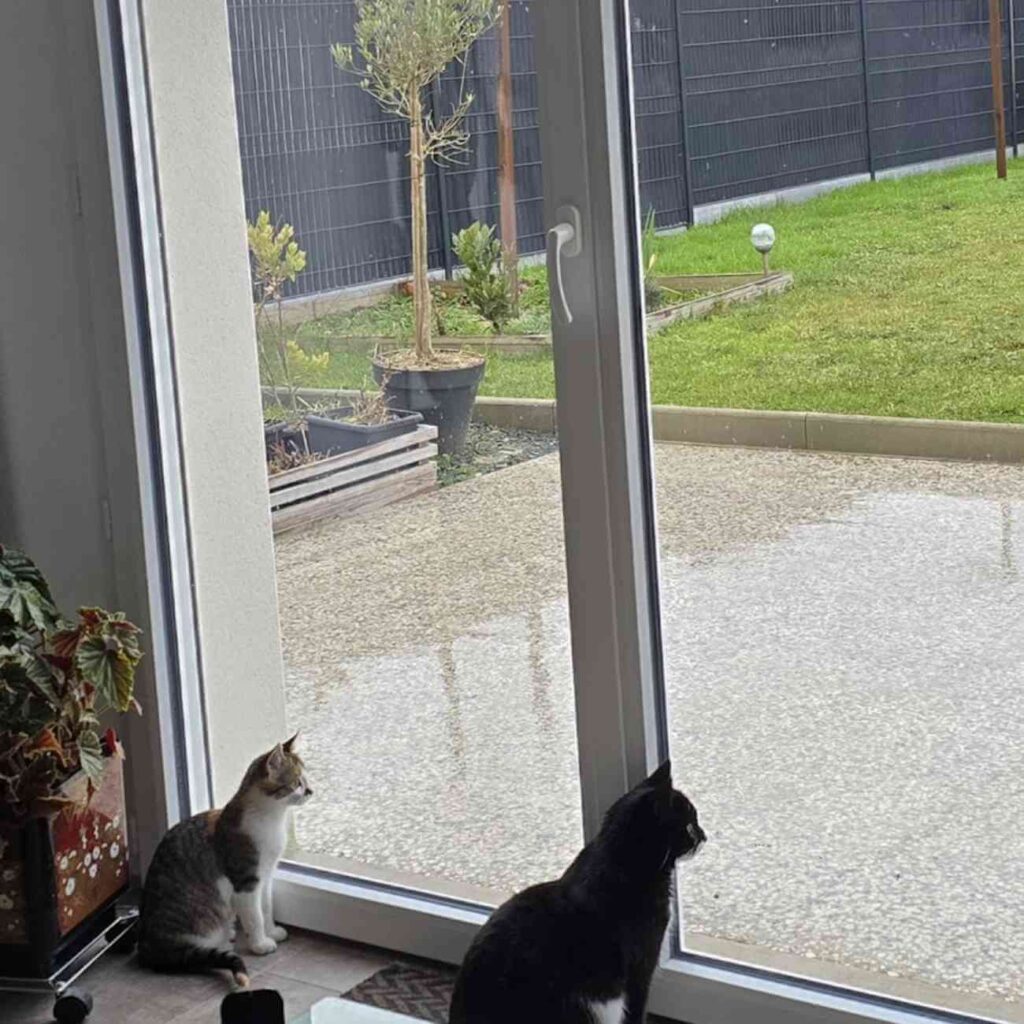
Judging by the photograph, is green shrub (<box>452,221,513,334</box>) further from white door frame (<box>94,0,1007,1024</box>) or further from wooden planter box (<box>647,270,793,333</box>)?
wooden planter box (<box>647,270,793,333</box>)

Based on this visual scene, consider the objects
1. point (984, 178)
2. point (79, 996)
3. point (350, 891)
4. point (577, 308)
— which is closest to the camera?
point (984, 178)

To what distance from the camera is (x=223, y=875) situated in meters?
2.85

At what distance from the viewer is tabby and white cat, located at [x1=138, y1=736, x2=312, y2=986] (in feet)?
9.28

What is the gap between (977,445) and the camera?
2.38 meters

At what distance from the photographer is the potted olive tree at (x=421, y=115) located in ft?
8.53

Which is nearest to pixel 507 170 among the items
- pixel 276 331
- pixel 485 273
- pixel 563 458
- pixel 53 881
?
pixel 485 273

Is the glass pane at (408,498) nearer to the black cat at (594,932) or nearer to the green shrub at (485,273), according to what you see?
the green shrub at (485,273)

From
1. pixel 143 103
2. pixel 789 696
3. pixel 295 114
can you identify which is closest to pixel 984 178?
pixel 789 696

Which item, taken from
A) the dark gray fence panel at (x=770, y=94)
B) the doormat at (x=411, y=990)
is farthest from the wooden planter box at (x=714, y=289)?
the doormat at (x=411, y=990)

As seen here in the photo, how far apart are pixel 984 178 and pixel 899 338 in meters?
0.25

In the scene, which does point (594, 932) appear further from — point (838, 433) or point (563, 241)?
point (563, 241)

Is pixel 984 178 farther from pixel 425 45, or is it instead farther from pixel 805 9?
pixel 425 45

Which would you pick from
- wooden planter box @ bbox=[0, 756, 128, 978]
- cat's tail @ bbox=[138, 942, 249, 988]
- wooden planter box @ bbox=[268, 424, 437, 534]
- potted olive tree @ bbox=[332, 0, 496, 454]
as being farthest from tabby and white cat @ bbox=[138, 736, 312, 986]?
potted olive tree @ bbox=[332, 0, 496, 454]

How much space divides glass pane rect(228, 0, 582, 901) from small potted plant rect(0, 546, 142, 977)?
0.38m
